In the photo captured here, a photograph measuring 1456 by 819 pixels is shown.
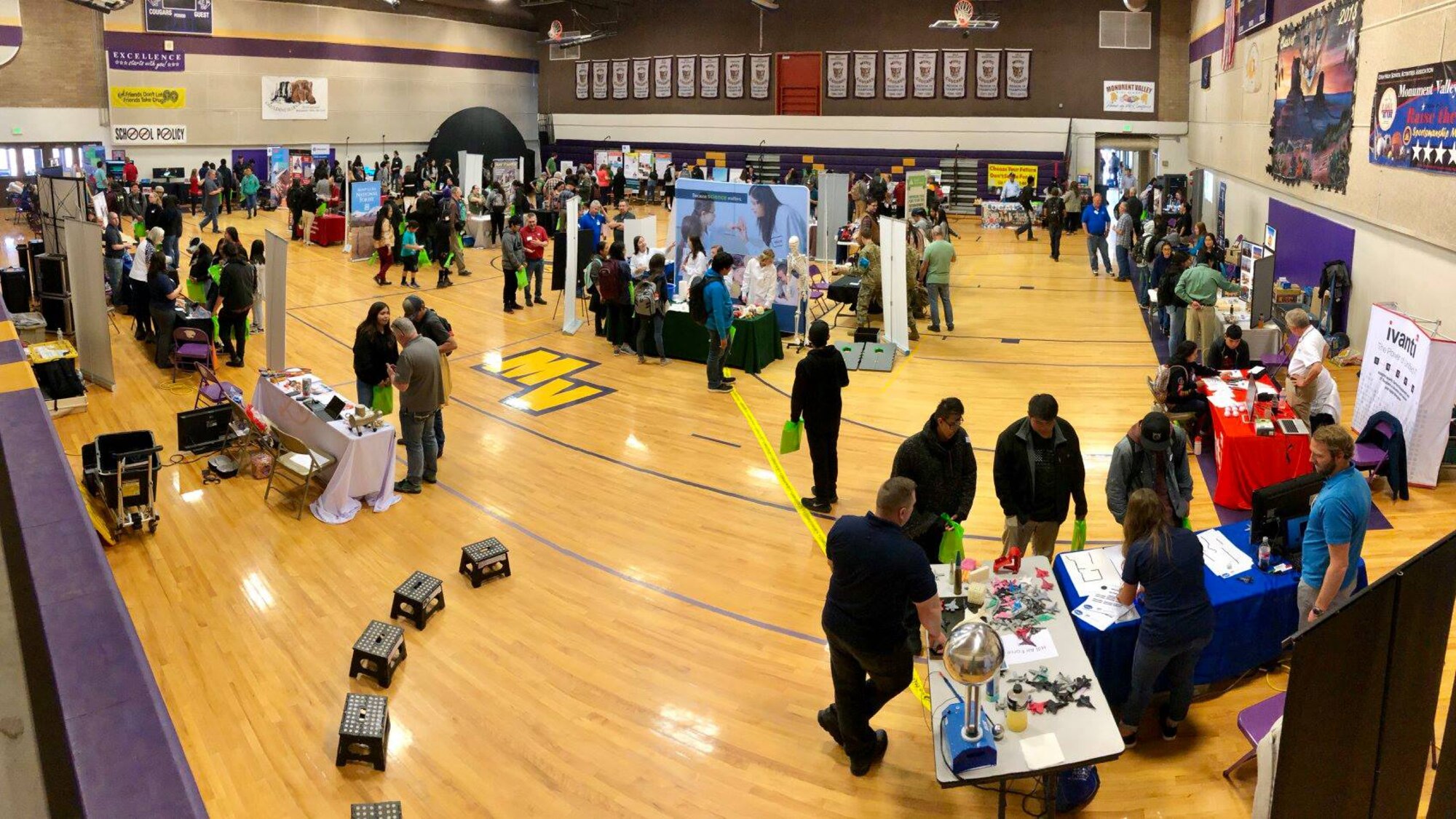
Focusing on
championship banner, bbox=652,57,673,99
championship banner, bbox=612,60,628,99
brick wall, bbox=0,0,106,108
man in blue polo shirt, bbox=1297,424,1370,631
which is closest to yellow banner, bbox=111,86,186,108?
brick wall, bbox=0,0,106,108

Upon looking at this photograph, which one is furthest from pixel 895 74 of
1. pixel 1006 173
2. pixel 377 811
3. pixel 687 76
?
pixel 377 811

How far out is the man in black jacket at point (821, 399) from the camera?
7.58m

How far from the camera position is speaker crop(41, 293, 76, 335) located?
1252 centimetres

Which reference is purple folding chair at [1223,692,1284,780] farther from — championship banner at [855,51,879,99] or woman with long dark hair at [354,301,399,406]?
championship banner at [855,51,879,99]

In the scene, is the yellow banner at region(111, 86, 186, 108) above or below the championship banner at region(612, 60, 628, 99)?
below

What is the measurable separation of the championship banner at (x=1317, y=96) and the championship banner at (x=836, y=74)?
16.4 m

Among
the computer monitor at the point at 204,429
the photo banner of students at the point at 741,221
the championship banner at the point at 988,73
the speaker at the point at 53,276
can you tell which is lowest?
the computer monitor at the point at 204,429

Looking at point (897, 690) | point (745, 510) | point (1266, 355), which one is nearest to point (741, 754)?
point (897, 690)

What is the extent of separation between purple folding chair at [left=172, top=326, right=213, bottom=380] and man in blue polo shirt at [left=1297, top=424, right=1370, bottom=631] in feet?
36.3

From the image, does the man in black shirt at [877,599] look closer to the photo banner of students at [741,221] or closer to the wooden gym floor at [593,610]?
the wooden gym floor at [593,610]

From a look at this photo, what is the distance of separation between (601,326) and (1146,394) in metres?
7.24

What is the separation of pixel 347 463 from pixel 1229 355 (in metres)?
8.20

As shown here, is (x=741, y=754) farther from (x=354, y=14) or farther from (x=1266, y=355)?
(x=354, y=14)

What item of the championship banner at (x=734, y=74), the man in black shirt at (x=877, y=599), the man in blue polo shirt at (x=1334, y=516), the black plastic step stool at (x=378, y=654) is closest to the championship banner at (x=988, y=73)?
the championship banner at (x=734, y=74)
